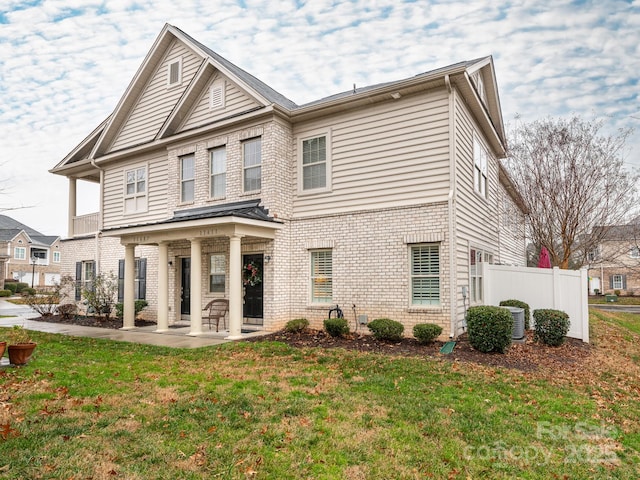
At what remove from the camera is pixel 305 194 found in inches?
502

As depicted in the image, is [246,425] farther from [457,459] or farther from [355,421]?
[457,459]

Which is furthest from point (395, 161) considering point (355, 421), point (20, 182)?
point (20, 182)

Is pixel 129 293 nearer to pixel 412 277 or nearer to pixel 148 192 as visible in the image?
pixel 148 192

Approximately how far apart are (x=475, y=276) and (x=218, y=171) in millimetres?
8688

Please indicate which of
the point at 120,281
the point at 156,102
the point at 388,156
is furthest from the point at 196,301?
the point at 156,102

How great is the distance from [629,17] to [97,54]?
13419 mm

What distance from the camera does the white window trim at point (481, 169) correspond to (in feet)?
42.2

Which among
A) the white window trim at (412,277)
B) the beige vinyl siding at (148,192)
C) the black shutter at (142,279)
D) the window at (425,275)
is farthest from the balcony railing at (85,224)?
the window at (425,275)

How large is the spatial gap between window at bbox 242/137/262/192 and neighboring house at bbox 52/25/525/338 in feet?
0.14

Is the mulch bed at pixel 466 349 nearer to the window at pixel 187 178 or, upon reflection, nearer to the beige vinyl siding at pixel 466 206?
the beige vinyl siding at pixel 466 206

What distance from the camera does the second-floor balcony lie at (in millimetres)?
18156

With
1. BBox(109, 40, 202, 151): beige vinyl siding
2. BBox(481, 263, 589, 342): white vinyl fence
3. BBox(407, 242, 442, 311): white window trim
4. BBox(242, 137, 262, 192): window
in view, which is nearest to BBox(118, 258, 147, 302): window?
BBox(109, 40, 202, 151): beige vinyl siding

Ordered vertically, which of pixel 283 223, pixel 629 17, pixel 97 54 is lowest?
pixel 283 223

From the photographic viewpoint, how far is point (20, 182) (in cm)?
974
